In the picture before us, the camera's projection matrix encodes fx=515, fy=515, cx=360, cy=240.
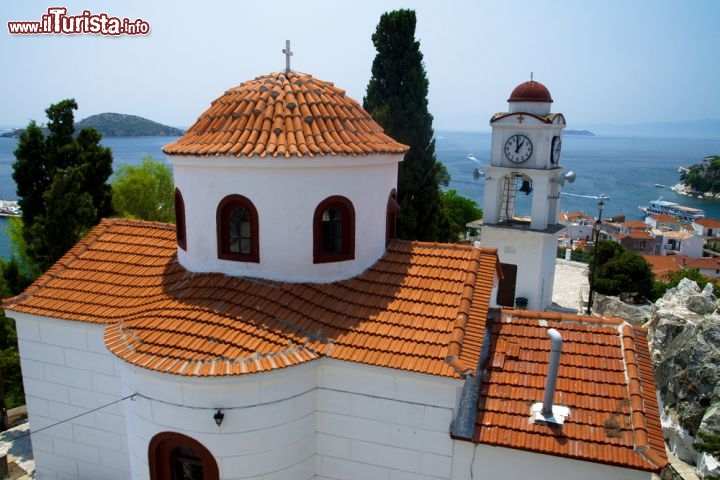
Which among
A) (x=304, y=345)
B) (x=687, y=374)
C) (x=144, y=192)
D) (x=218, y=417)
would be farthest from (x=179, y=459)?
(x=144, y=192)

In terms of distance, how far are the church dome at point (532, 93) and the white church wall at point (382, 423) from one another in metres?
13.1

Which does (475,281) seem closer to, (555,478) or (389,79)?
(555,478)

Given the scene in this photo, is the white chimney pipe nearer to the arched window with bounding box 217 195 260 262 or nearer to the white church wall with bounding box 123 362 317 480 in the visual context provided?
the white church wall with bounding box 123 362 317 480

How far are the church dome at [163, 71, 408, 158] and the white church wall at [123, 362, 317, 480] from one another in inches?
134

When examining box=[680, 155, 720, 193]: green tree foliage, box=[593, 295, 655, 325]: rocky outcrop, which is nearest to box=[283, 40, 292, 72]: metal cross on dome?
box=[593, 295, 655, 325]: rocky outcrop

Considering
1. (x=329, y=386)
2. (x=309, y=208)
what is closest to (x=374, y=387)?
(x=329, y=386)

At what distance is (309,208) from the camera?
8.48m

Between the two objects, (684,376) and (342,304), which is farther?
(684,376)

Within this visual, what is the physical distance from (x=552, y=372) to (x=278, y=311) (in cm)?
404

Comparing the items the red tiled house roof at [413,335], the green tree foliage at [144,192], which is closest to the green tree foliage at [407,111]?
the green tree foliage at [144,192]

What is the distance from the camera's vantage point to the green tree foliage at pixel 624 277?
26531 millimetres

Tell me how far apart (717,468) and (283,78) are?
47.6 ft

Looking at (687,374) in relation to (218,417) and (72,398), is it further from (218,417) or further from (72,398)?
(72,398)

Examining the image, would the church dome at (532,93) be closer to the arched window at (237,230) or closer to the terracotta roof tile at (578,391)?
the terracotta roof tile at (578,391)
